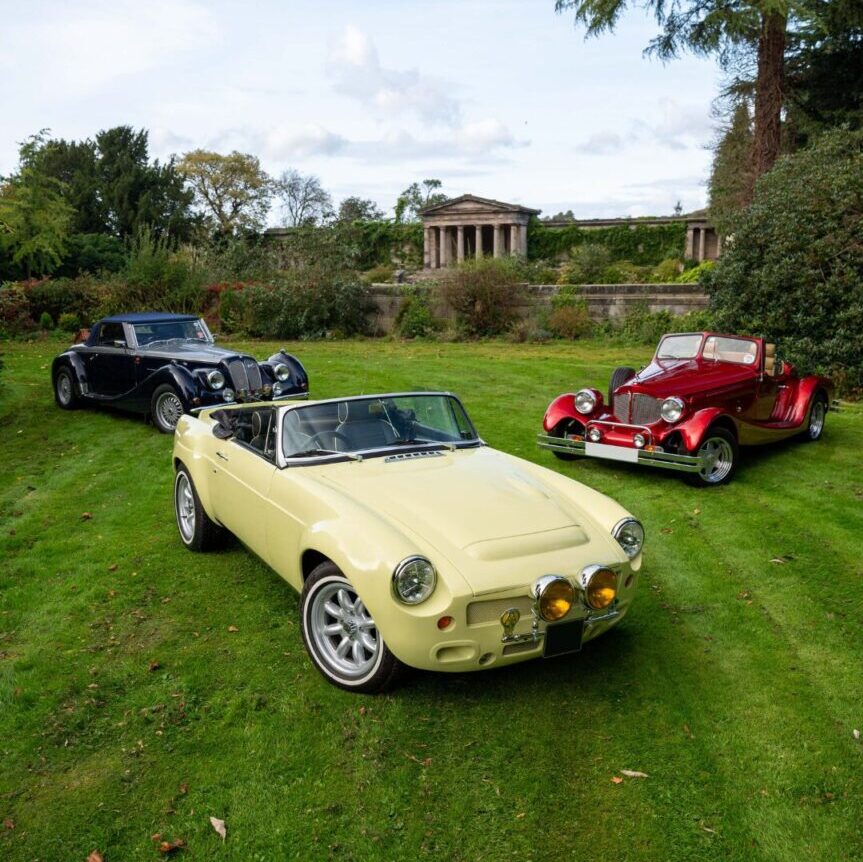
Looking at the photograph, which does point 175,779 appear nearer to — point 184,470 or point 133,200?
point 184,470

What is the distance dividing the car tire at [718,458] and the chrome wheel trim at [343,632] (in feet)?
17.3

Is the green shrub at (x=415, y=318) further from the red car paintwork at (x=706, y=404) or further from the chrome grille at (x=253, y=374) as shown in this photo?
the red car paintwork at (x=706, y=404)

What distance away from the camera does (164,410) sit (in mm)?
11602

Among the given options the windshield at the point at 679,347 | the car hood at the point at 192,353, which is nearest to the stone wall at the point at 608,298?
the windshield at the point at 679,347

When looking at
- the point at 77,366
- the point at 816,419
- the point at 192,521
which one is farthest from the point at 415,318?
the point at 192,521

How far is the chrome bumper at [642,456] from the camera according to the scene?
8500 mm

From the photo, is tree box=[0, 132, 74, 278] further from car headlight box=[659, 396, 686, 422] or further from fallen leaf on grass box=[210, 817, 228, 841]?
fallen leaf on grass box=[210, 817, 228, 841]

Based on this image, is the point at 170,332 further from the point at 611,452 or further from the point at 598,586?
the point at 598,586

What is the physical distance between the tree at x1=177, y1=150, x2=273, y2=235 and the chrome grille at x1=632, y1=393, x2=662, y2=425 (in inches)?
2203

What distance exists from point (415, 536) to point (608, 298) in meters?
21.7

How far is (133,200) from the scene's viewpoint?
54.6 meters

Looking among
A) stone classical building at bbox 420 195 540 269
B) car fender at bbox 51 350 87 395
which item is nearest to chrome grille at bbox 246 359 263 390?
car fender at bbox 51 350 87 395

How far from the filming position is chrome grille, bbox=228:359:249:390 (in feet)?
37.4

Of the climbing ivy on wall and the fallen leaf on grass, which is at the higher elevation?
the climbing ivy on wall
